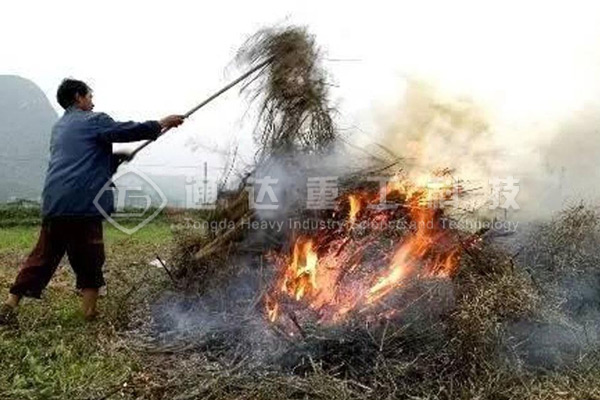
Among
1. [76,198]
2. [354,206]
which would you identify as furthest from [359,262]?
[76,198]

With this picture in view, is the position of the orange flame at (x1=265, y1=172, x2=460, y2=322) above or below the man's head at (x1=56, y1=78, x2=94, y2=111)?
below

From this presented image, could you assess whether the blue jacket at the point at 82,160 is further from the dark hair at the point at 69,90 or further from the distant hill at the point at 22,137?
the distant hill at the point at 22,137

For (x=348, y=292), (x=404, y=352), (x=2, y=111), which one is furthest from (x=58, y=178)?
(x=2, y=111)

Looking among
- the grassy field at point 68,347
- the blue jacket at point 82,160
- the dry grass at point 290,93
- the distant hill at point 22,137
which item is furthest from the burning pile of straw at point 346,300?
the distant hill at point 22,137

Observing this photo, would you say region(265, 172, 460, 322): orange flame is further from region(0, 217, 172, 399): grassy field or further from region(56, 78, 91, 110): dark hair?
region(56, 78, 91, 110): dark hair

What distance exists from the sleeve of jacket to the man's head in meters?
0.31

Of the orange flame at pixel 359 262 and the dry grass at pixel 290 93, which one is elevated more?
the dry grass at pixel 290 93

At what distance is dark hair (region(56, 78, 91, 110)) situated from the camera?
561 cm

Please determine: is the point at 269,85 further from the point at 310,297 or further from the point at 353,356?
the point at 353,356

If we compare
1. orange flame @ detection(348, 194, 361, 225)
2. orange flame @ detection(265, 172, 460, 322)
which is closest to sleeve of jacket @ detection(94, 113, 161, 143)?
orange flame @ detection(265, 172, 460, 322)

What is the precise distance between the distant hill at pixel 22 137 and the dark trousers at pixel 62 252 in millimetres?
27204

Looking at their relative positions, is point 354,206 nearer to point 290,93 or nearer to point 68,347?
point 290,93

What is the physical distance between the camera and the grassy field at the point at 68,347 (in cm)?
404

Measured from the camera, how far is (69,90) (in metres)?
5.61
